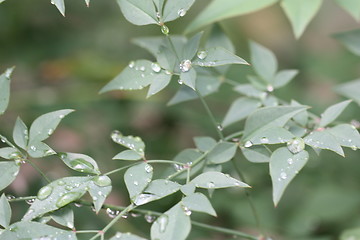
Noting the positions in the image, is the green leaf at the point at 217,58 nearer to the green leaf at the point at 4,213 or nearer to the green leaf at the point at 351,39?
the green leaf at the point at 4,213

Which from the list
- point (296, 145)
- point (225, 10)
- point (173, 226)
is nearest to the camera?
point (173, 226)

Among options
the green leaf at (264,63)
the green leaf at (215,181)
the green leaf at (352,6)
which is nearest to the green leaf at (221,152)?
the green leaf at (215,181)

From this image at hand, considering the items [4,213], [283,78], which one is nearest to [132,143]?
[4,213]

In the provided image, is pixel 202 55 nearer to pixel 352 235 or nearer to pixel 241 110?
pixel 241 110

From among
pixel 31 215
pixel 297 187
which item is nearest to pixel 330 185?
pixel 297 187

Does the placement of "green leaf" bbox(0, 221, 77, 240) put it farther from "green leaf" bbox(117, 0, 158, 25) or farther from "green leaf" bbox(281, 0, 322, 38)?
"green leaf" bbox(281, 0, 322, 38)

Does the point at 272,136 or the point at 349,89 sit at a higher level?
the point at 272,136

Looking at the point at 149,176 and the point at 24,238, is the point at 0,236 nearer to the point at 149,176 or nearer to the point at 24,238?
the point at 24,238

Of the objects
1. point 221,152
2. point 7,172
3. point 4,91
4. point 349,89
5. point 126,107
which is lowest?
point 126,107
